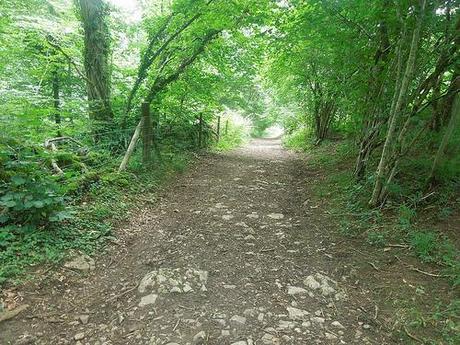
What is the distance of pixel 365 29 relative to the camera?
18.9 feet

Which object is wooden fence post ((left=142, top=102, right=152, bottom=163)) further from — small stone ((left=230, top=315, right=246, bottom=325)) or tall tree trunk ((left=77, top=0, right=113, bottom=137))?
small stone ((left=230, top=315, right=246, bottom=325))

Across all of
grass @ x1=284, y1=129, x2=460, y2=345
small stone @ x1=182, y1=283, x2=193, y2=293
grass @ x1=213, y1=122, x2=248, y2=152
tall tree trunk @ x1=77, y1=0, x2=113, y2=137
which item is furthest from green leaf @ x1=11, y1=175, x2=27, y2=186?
grass @ x1=213, y1=122, x2=248, y2=152

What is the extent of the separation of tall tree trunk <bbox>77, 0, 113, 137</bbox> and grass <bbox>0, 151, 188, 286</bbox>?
5.63ft

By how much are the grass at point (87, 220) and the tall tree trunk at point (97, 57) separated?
172 cm

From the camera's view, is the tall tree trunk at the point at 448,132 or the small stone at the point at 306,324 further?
the tall tree trunk at the point at 448,132

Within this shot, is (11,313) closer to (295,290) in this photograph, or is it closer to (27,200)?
(27,200)

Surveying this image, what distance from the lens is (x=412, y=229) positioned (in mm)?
4199

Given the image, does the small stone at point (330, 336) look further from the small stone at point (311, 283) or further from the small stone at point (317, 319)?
the small stone at point (311, 283)

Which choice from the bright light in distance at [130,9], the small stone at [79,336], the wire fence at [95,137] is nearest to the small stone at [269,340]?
the small stone at [79,336]

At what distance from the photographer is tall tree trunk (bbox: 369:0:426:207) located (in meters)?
4.36

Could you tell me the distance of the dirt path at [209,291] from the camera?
106 inches

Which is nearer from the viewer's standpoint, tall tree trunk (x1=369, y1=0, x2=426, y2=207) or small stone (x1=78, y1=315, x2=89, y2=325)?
small stone (x1=78, y1=315, x2=89, y2=325)

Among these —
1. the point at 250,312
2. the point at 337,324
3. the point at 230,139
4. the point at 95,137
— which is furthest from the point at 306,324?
the point at 230,139

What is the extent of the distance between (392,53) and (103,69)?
6.63 metres
